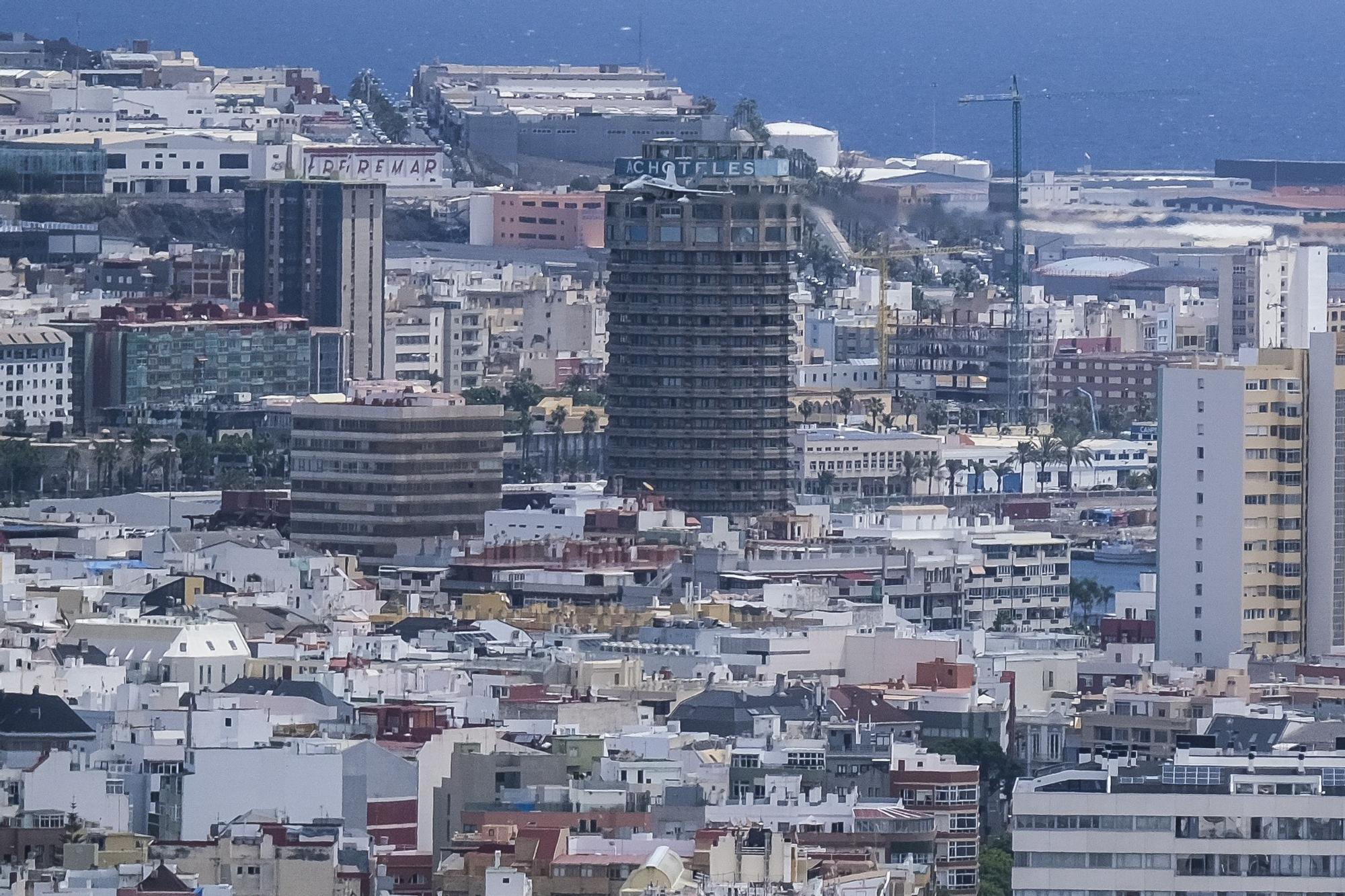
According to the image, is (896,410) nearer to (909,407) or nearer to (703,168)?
(909,407)

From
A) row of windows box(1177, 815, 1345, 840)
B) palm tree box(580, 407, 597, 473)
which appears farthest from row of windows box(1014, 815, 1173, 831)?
palm tree box(580, 407, 597, 473)

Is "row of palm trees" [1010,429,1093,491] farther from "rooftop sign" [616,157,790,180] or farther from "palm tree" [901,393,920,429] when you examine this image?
"rooftop sign" [616,157,790,180]

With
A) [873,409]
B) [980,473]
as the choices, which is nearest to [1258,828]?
[980,473]

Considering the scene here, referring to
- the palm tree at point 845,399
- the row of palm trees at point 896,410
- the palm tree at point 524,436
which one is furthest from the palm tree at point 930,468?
the palm tree at point 845,399

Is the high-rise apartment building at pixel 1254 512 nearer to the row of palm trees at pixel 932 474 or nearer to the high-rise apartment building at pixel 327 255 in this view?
the row of palm trees at pixel 932 474

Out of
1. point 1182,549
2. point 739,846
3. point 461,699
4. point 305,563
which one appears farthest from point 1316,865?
point 305,563

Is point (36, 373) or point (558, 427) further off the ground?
point (36, 373)

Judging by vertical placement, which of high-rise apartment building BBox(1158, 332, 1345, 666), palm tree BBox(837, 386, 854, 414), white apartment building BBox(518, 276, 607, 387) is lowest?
high-rise apartment building BBox(1158, 332, 1345, 666)
